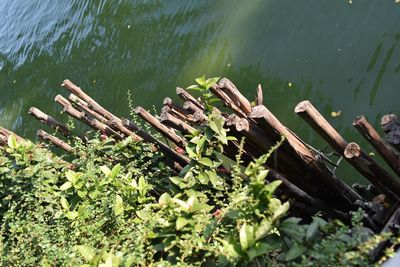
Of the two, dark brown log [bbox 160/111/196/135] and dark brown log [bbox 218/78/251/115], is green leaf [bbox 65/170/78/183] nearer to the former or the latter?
dark brown log [bbox 160/111/196/135]

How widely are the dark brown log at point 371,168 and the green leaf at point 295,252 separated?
31.8 inches

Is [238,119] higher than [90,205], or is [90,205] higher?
[238,119]

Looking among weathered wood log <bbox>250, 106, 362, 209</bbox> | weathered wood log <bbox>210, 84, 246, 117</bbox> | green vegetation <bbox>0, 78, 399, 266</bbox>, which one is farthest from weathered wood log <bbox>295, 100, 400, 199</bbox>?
weathered wood log <bbox>210, 84, 246, 117</bbox>

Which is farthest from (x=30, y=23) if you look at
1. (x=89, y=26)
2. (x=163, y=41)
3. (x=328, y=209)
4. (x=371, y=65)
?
(x=328, y=209)

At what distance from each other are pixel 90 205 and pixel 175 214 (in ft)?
3.51

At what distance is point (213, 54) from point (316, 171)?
2.74m

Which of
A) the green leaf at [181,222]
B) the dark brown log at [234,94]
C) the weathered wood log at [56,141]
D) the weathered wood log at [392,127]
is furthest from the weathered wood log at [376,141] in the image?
the weathered wood log at [56,141]

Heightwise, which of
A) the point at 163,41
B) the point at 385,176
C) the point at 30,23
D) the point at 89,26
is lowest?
the point at 385,176

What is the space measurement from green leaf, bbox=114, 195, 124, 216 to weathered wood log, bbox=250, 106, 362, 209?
1.09 m

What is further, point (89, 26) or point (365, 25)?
point (89, 26)

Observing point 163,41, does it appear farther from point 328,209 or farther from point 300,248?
point 300,248

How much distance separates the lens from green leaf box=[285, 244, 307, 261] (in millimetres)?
1929

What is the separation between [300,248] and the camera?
1957 mm

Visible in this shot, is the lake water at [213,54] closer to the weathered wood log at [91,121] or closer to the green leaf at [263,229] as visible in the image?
the weathered wood log at [91,121]
